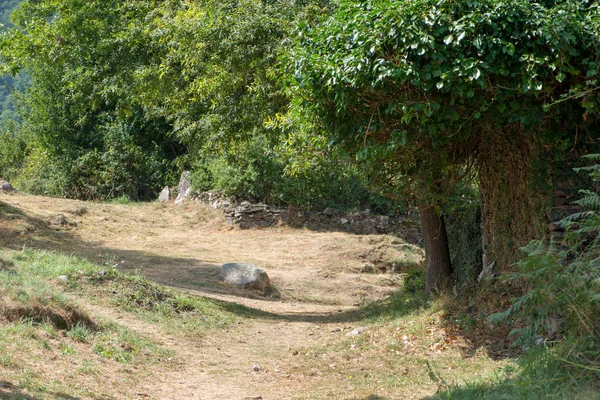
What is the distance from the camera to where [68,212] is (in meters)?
19.4

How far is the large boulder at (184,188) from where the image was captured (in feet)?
79.8

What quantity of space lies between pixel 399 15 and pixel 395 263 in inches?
471

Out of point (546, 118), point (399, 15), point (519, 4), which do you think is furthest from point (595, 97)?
point (399, 15)

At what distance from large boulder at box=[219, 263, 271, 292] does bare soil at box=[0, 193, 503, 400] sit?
243 millimetres

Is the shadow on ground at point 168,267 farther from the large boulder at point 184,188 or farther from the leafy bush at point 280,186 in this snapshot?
the large boulder at point 184,188

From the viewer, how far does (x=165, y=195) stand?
2522 cm

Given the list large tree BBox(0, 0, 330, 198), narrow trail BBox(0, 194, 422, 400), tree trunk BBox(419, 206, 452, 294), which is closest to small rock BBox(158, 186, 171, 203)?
narrow trail BBox(0, 194, 422, 400)

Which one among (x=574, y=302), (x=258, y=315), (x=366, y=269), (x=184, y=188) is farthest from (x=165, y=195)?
(x=574, y=302)

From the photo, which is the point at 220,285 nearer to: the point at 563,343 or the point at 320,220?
the point at 320,220

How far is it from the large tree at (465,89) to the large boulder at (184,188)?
15829mm

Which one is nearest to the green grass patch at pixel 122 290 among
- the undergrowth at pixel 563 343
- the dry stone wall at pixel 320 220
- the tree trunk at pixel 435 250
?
the tree trunk at pixel 435 250

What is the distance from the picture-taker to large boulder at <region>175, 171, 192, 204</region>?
24328 millimetres

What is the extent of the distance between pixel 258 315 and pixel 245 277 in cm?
271

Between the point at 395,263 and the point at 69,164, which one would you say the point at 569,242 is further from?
the point at 69,164
